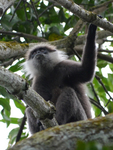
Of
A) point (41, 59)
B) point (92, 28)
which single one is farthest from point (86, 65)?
point (41, 59)

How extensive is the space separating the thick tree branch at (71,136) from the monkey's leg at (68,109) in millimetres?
2590

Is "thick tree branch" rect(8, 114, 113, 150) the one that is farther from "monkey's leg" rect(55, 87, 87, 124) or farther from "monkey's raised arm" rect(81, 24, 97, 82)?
"monkey's raised arm" rect(81, 24, 97, 82)

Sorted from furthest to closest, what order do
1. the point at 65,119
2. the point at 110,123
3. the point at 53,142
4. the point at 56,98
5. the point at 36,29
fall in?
the point at 36,29 < the point at 56,98 < the point at 65,119 < the point at 110,123 < the point at 53,142

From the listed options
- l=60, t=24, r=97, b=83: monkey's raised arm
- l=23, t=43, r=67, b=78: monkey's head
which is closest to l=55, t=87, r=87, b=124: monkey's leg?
l=60, t=24, r=97, b=83: monkey's raised arm

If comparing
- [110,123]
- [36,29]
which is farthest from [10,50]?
[110,123]

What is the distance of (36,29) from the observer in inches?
226

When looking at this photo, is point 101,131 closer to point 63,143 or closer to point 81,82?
point 63,143

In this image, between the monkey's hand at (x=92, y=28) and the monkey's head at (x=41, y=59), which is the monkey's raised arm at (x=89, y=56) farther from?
the monkey's head at (x=41, y=59)

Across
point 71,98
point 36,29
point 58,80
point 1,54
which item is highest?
point 36,29

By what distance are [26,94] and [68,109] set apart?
1.88m

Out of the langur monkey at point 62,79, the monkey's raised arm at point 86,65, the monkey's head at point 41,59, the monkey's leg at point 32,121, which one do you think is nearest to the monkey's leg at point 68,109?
the langur monkey at point 62,79

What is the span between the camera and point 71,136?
1.47m

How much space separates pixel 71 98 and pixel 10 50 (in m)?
1.36

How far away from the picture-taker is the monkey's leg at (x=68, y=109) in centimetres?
420
